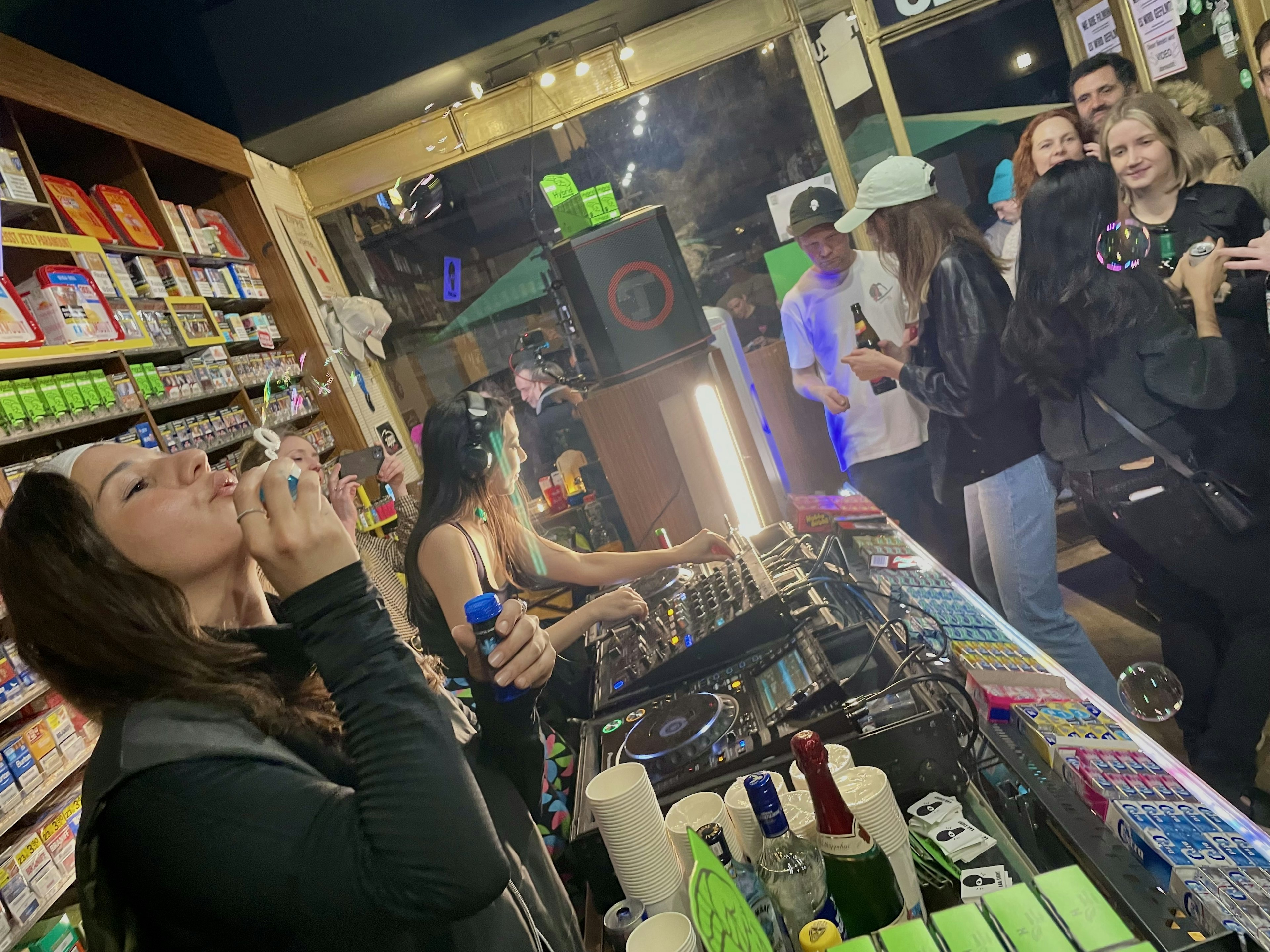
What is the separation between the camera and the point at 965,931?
867 millimetres

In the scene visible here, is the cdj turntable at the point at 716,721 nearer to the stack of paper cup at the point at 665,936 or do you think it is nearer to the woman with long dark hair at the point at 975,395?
the stack of paper cup at the point at 665,936

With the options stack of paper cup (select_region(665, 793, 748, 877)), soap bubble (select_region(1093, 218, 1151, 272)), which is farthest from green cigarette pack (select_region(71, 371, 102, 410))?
soap bubble (select_region(1093, 218, 1151, 272))

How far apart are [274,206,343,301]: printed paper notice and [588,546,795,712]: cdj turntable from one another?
1.25 meters

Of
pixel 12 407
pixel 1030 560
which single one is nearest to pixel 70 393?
pixel 12 407

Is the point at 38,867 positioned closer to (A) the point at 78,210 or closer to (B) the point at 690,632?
(B) the point at 690,632

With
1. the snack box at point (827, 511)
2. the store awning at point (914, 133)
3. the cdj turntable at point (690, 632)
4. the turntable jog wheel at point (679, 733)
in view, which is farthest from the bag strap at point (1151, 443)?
the turntable jog wheel at point (679, 733)

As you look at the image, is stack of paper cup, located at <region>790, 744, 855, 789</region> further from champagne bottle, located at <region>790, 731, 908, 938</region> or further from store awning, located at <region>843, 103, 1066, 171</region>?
store awning, located at <region>843, 103, 1066, 171</region>

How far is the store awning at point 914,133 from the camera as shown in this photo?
210 cm

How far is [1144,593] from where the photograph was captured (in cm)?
213

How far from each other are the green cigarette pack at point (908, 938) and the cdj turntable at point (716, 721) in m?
0.45

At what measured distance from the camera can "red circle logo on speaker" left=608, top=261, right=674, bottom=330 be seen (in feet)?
6.77

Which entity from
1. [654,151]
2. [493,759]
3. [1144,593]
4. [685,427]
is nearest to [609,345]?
[685,427]

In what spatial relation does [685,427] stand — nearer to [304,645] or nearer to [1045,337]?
[1045,337]

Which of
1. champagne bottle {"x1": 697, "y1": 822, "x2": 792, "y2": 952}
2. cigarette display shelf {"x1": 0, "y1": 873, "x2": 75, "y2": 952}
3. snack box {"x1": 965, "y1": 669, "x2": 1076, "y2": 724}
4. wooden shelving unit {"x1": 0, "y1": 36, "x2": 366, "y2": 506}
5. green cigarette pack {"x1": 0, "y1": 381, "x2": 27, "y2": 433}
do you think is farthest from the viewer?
wooden shelving unit {"x1": 0, "y1": 36, "x2": 366, "y2": 506}
